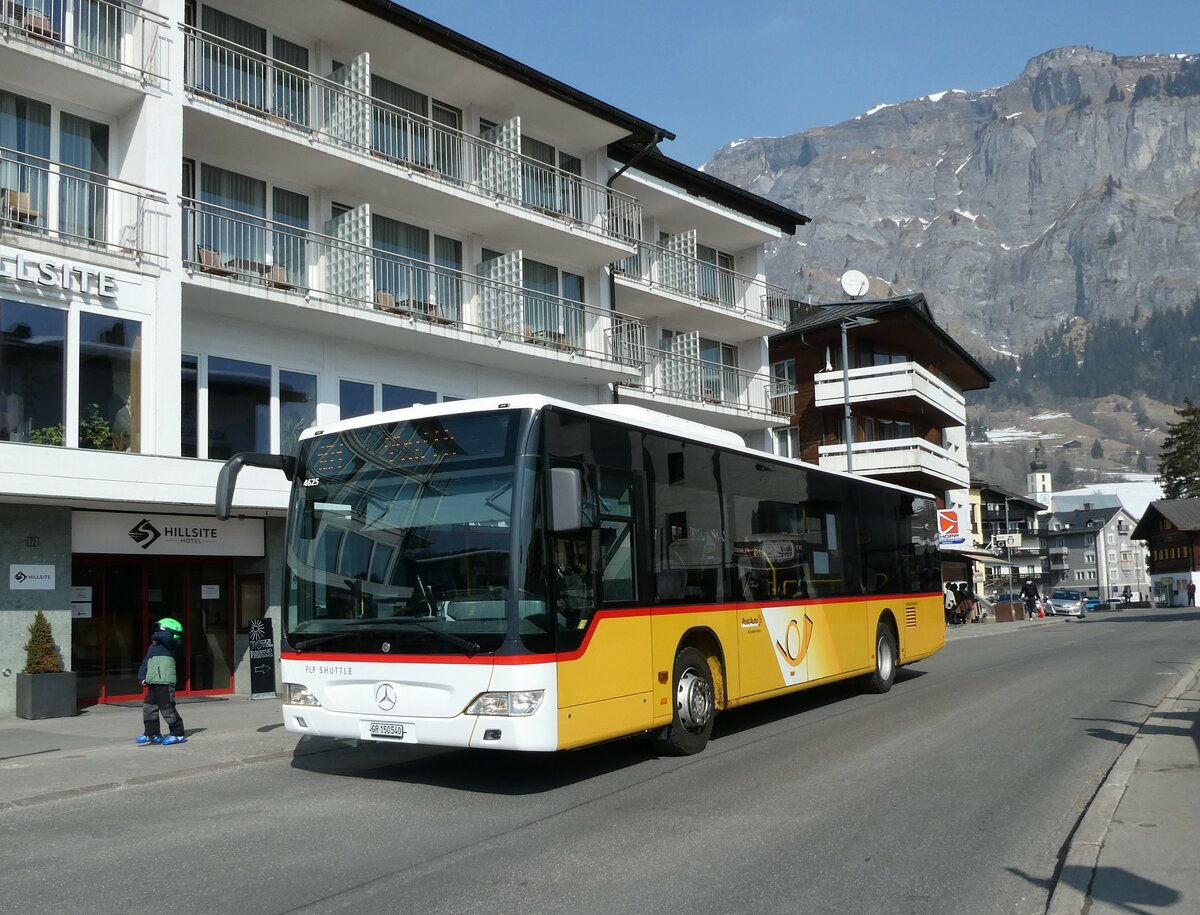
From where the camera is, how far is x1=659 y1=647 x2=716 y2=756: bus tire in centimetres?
1075

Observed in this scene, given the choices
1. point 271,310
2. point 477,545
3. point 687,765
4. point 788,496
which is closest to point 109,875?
point 477,545

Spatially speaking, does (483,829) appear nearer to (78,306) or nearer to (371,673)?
(371,673)

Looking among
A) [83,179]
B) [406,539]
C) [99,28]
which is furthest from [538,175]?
[406,539]

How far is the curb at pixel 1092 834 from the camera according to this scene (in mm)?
5750

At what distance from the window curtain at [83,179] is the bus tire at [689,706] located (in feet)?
36.4

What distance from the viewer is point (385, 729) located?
9344 mm

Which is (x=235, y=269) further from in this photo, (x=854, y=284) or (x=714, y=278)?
(x=854, y=284)

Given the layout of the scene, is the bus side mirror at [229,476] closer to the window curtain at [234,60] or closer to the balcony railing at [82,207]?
the balcony railing at [82,207]

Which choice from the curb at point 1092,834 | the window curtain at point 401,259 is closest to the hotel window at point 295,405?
the window curtain at point 401,259

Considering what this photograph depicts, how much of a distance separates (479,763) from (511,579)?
298 centimetres

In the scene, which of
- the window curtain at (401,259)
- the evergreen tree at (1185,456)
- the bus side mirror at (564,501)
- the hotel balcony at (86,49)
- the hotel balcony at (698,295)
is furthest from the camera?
the evergreen tree at (1185,456)

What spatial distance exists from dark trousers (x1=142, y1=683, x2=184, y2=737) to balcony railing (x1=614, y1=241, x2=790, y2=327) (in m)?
17.7

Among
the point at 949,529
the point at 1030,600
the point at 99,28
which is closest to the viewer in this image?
the point at 99,28

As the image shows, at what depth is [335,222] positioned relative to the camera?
20.6 meters
